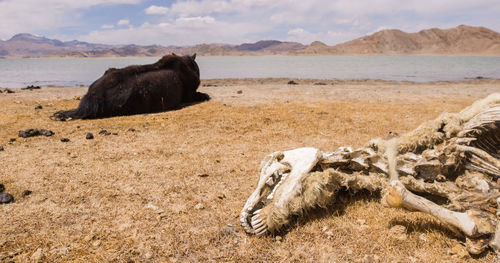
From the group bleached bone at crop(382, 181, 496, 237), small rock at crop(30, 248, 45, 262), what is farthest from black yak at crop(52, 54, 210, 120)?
bleached bone at crop(382, 181, 496, 237)

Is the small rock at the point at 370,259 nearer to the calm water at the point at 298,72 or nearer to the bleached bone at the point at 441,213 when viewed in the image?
the bleached bone at the point at 441,213

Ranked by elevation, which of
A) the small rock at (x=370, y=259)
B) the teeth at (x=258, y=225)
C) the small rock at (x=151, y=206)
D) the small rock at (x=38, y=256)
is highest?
the teeth at (x=258, y=225)

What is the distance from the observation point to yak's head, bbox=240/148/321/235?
3064 millimetres

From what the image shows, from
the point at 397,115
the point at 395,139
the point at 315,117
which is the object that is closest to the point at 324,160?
the point at 395,139

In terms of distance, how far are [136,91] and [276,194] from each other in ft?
23.7

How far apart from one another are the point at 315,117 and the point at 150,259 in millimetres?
6690

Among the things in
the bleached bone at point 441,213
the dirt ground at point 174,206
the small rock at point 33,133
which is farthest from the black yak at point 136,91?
the bleached bone at point 441,213

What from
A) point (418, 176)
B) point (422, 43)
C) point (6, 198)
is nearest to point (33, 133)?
point (6, 198)

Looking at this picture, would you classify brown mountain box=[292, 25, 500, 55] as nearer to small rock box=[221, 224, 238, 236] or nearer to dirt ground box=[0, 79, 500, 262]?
dirt ground box=[0, 79, 500, 262]

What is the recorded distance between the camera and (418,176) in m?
3.31

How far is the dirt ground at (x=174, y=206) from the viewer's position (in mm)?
2828

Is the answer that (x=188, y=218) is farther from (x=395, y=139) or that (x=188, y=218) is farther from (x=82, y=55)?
(x=82, y=55)

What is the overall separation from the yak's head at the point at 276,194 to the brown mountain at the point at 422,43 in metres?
175

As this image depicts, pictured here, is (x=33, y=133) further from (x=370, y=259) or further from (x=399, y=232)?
(x=399, y=232)
